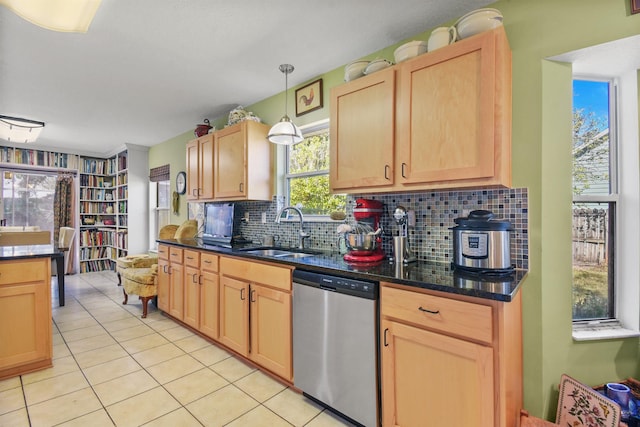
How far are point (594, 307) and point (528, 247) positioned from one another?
608 mm

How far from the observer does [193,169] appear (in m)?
3.72

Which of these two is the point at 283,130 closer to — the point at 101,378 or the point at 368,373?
the point at 368,373

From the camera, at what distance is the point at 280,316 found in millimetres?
2062

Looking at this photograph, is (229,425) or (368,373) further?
(229,425)

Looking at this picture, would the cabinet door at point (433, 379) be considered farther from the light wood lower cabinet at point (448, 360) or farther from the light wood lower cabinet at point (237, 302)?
the light wood lower cabinet at point (237, 302)

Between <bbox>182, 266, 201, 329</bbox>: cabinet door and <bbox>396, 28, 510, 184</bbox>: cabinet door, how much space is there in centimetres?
Answer: 217

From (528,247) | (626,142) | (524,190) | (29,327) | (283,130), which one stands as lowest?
(29,327)


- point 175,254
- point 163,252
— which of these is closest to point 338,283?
point 175,254

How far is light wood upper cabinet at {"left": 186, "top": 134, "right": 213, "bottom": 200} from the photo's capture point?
11.3 ft

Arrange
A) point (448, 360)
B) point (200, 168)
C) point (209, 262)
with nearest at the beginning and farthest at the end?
point (448, 360)
point (209, 262)
point (200, 168)

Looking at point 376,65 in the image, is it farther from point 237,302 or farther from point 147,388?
point 147,388

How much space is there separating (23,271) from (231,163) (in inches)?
A: 72.2

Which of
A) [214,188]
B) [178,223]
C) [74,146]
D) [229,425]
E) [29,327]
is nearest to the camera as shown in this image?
[229,425]

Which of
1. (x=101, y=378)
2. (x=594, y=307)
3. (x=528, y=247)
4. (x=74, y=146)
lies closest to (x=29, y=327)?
(x=101, y=378)
